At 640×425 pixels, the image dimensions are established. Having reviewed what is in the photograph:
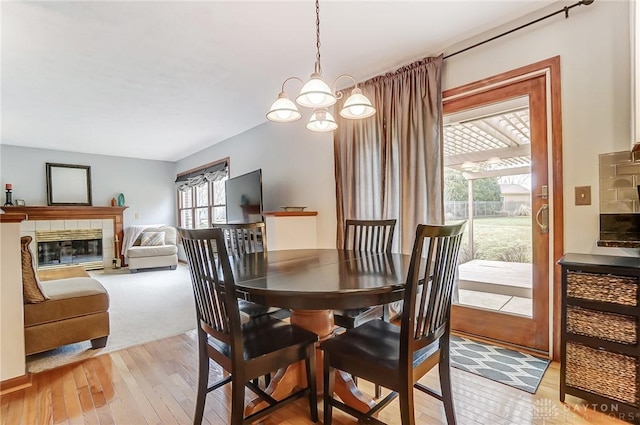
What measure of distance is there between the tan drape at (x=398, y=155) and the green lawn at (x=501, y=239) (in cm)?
39

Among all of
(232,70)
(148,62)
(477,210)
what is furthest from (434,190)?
(148,62)

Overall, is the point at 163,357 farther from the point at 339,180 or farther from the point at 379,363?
the point at 339,180

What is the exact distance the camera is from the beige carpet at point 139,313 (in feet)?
7.91

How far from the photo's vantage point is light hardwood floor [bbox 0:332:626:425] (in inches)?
62.3

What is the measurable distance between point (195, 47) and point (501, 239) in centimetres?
292

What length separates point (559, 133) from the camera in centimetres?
205

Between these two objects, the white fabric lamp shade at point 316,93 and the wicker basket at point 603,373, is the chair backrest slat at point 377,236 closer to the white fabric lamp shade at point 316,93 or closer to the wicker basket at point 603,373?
the white fabric lamp shade at point 316,93

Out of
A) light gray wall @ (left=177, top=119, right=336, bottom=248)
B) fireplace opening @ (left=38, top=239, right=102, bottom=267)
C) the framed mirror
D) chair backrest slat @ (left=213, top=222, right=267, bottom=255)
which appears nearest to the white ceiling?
light gray wall @ (left=177, top=119, right=336, bottom=248)

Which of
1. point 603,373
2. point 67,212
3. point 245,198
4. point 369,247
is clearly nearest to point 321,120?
point 369,247

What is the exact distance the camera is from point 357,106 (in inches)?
74.9

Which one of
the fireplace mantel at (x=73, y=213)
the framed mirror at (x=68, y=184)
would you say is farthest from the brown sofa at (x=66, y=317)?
the framed mirror at (x=68, y=184)

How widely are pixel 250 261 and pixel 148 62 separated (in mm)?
2092

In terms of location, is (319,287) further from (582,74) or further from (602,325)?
(582,74)

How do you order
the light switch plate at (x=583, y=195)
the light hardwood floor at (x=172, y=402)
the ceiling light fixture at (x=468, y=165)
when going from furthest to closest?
the ceiling light fixture at (x=468, y=165), the light switch plate at (x=583, y=195), the light hardwood floor at (x=172, y=402)
